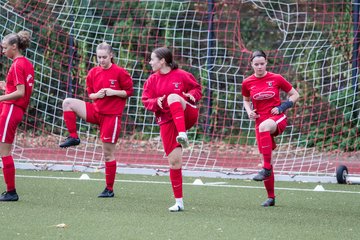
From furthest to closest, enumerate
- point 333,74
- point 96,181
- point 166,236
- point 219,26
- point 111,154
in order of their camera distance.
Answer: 1. point 219,26
2. point 333,74
3. point 96,181
4. point 111,154
5. point 166,236

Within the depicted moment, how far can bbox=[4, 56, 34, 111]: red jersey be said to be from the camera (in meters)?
8.98

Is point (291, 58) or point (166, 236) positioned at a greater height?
point (291, 58)

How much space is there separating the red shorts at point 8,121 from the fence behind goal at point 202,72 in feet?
11.7

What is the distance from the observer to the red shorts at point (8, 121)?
9016 mm

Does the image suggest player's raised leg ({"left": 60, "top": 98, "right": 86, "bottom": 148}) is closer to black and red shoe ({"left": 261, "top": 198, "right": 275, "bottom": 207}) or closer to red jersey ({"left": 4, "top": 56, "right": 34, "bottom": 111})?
red jersey ({"left": 4, "top": 56, "right": 34, "bottom": 111})

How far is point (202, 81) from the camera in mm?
14531

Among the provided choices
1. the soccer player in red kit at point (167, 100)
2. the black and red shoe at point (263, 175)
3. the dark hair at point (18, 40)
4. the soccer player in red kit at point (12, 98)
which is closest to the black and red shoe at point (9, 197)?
the soccer player in red kit at point (12, 98)

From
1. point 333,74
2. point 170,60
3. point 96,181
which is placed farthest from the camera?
point 333,74

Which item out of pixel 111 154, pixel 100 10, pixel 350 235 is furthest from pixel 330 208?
pixel 100 10

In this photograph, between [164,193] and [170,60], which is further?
[164,193]

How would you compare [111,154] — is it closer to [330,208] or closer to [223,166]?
[330,208]

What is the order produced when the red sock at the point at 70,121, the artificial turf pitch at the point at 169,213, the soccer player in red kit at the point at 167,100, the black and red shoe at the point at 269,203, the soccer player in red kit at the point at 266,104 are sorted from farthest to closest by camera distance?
1. the red sock at the point at 70,121
2. the black and red shoe at the point at 269,203
3. the soccer player in red kit at the point at 266,104
4. the soccer player in red kit at the point at 167,100
5. the artificial turf pitch at the point at 169,213

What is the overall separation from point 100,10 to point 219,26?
6.93 ft

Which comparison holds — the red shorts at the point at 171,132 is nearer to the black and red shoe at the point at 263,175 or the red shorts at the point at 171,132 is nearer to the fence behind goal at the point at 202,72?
the black and red shoe at the point at 263,175
